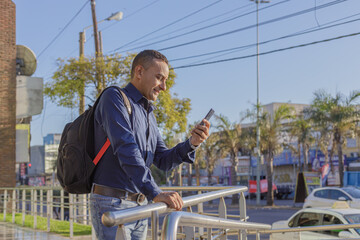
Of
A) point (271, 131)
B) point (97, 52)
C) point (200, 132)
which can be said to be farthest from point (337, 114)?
point (200, 132)

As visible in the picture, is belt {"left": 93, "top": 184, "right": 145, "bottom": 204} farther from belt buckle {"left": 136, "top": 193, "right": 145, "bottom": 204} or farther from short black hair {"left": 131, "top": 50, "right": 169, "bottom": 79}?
short black hair {"left": 131, "top": 50, "right": 169, "bottom": 79}

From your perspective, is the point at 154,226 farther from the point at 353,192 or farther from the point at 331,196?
the point at 353,192

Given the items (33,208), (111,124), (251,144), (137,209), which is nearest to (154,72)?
(111,124)

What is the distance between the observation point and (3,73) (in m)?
19.4

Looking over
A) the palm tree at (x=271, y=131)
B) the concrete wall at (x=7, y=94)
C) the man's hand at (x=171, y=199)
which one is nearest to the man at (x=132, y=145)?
the man's hand at (x=171, y=199)

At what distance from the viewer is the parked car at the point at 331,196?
720 inches

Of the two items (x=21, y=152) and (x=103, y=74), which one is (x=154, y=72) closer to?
(x=103, y=74)

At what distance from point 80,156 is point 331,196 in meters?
17.6

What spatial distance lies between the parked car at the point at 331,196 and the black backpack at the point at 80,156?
1700 centimetres

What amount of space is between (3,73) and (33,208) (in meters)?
8.92

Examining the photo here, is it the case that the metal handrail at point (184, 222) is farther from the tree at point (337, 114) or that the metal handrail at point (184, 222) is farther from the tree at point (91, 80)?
the tree at point (337, 114)

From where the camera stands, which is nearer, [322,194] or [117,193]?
[117,193]

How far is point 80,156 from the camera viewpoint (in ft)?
8.77

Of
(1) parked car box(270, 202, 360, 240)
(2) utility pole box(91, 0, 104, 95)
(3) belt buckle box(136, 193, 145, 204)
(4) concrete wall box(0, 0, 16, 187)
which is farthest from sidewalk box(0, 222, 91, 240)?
(2) utility pole box(91, 0, 104, 95)
